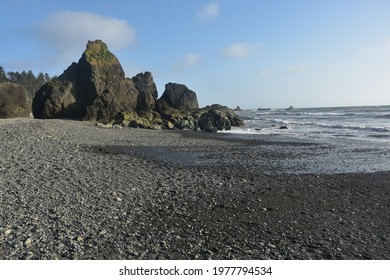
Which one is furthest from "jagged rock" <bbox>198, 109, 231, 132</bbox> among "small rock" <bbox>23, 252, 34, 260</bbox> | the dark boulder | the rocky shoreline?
"small rock" <bbox>23, 252, 34, 260</bbox>

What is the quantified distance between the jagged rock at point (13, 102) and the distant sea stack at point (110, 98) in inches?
130

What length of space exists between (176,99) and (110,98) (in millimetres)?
14074

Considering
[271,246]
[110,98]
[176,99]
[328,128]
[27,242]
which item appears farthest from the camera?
[176,99]

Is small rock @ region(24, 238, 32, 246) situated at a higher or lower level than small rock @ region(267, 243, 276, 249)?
higher

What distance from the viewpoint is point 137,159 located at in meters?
16.8

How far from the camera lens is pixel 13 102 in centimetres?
4197

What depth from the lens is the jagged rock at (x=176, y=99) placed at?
5631cm

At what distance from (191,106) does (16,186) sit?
51029mm

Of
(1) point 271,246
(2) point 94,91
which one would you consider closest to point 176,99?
(2) point 94,91

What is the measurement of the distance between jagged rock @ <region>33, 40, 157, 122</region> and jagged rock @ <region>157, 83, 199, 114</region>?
1.97 metres

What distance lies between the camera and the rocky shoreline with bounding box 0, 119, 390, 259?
22.1 feet

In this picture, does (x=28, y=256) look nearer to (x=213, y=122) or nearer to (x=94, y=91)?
(x=213, y=122)

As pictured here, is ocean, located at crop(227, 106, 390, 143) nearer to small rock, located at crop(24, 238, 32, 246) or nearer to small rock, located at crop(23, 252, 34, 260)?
small rock, located at crop(24, 238, 32, 246)
